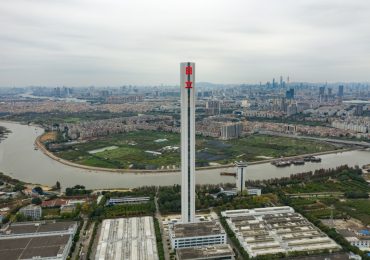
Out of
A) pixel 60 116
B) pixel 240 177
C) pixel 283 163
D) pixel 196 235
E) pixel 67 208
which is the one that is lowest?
pixel 283 163

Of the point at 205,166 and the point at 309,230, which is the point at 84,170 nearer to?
the point at 205,166

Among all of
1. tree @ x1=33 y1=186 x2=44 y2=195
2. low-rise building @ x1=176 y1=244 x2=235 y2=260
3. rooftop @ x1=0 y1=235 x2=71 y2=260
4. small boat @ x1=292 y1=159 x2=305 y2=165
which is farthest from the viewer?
small boat @ x1=292 y1=159 x2=305 y2=165

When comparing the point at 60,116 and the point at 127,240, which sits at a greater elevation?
the point at 60,116

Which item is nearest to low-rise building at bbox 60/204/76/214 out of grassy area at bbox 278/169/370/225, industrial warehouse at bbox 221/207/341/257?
industrial warehouse at bbox 221/207/341/257

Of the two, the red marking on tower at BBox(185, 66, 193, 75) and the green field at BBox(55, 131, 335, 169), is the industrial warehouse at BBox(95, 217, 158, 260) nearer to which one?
the red marking on tower at BBox(185, 66, 193, 75)

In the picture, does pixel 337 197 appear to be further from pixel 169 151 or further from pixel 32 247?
pixel 32 247

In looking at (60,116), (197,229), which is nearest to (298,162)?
(197,229)
